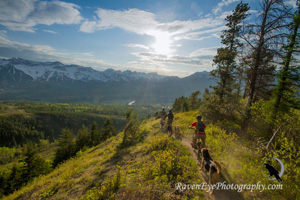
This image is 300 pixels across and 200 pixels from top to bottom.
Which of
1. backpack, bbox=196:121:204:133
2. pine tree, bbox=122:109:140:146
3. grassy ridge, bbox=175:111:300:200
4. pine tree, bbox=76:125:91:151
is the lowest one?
pine tree, bbox=76:125:91:151

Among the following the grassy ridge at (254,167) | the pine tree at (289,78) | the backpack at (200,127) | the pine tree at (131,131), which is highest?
the pine tree at (289,78)

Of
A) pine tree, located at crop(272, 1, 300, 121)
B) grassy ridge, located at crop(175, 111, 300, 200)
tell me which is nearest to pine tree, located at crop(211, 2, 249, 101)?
pine tree, located at crop(272, 1, 300, 121)

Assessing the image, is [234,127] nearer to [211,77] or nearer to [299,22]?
[211,77]

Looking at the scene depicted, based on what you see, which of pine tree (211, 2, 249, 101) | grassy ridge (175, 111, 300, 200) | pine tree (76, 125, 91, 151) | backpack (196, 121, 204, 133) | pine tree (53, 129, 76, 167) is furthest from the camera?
pine tree (76, 125, 91, 151)

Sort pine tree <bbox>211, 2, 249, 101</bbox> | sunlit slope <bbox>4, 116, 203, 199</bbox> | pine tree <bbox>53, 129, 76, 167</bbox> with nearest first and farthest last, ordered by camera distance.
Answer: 1. sunlit slope <bbox>4, 116, 203, 199</bbox>
2. pine tree <bbox>211, 2, 249, 101</bbox>
3. pine tree <bbox>53, 129, 76, 167</bbox>

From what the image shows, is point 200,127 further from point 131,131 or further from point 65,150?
point 65,150

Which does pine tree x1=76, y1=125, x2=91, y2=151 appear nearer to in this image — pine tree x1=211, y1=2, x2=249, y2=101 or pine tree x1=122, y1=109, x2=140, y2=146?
pine tree x1=122, y1=109, x2=140, y2=146

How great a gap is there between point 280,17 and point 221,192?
14130mm

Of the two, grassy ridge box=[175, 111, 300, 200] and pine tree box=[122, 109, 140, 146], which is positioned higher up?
grassy ridge box=[175, 111, 300, 200]

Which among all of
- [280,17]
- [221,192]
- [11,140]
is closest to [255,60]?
[280,17]

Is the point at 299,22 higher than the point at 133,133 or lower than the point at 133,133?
higher

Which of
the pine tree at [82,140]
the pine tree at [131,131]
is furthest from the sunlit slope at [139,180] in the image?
the pine tree at [82,140]

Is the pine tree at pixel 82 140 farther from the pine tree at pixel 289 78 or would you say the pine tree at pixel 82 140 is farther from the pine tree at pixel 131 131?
the pine tree at pixel 289 78

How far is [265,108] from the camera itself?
10.5m
